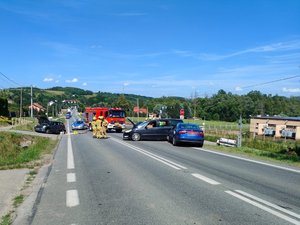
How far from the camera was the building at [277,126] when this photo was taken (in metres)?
70.5

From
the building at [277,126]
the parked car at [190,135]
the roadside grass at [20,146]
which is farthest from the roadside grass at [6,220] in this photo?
the building at [277,126]

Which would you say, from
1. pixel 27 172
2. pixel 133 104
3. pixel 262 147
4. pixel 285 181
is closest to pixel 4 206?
pixel 27 172

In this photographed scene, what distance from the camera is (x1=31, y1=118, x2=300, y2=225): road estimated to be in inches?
270

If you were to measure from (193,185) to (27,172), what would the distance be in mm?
5472

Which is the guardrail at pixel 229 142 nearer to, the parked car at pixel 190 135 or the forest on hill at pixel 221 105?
the parked car at pixel 190 135

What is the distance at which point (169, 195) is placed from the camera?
8.78 m

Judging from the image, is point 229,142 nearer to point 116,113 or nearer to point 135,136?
point 135,136

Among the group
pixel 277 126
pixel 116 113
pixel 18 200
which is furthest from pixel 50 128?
pixel 277 126

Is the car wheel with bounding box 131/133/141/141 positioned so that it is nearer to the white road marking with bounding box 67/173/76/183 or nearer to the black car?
the black car

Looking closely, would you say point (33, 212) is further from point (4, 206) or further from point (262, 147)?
point (262, 147)

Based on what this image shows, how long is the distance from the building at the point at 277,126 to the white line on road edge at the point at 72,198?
6105cm

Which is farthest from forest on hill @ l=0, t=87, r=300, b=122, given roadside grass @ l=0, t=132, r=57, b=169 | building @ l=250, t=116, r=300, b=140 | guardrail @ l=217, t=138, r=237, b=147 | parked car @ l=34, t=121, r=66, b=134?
guardrail @ l=217, t=138, r=237, b=147

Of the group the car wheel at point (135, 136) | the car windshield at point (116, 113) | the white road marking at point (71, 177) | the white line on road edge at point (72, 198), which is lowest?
the white road marking at point (71, 177)

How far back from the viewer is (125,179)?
1109cm
